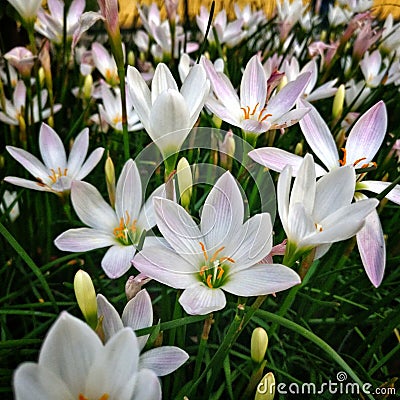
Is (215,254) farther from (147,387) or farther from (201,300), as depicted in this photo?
(147,387)

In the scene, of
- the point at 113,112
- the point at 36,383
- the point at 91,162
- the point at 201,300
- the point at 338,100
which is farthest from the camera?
the point at 113,112

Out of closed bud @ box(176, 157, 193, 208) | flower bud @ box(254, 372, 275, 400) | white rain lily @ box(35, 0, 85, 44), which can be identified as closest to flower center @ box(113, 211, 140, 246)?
closed bud @ box(176, 157, 193, 208)

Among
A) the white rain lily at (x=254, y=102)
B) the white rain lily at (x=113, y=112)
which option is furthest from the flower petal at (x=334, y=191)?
the white rain lily at (x=113, y=112)

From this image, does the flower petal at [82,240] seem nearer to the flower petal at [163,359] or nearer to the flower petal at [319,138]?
the flower petal at [163,359]

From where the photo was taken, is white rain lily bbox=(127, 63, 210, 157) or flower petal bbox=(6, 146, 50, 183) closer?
white rain lily bbox=(127, 63, 210, 157)

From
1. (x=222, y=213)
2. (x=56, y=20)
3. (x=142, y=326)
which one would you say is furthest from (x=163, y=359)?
(x=56, y=20)

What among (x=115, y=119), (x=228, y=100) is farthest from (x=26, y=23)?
(x=228, y=100)

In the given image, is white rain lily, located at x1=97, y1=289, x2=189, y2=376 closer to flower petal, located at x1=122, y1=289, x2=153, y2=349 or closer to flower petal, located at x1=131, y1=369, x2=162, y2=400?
flower petal, located at x1=122, y1=289, x2=153, y2=349
